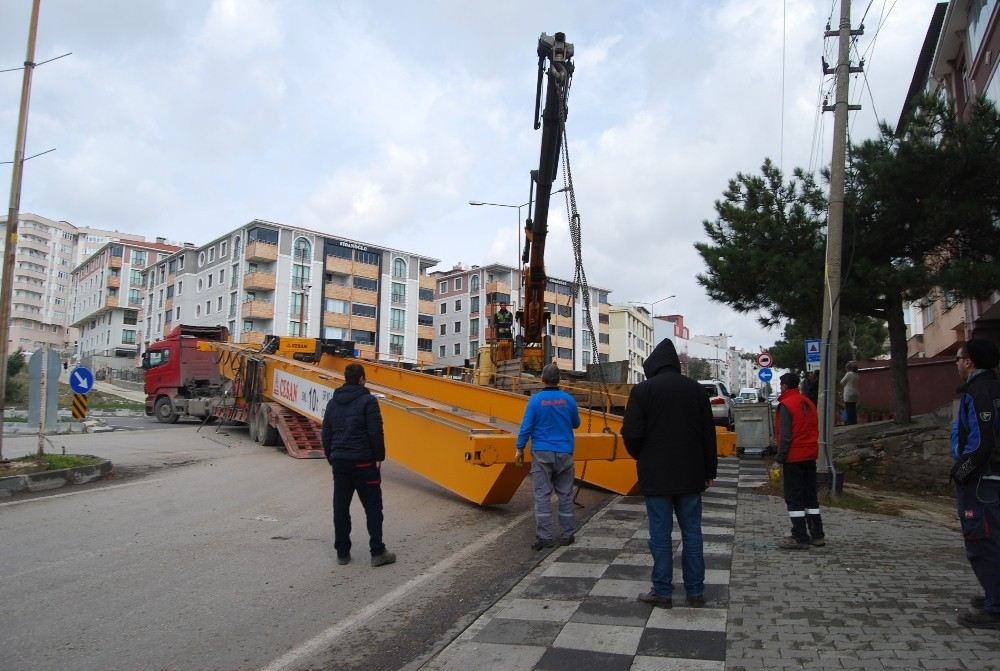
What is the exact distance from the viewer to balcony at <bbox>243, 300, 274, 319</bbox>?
53438mm

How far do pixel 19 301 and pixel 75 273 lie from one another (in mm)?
18696

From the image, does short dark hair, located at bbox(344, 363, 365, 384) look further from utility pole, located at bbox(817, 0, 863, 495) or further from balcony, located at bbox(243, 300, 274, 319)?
balcony, located at bbox(243, 300, 274, 319)

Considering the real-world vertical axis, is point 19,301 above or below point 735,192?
Result: above

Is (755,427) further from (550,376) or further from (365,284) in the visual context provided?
(365,284)

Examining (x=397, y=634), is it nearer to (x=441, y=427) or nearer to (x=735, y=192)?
(x=441, y=427)

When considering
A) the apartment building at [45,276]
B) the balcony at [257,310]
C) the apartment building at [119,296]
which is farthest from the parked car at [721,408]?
the apartment building at [45,276]

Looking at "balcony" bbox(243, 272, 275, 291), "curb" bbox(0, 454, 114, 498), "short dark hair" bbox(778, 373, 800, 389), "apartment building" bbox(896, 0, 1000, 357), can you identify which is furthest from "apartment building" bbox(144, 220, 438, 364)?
"short dark hair" bbox(778, 373, 800, 389)

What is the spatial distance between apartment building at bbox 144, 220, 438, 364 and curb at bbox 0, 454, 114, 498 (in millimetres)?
39973

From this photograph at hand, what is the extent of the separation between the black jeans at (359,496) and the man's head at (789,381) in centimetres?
407

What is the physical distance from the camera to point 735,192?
14.3m

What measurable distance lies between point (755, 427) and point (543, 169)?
770cm

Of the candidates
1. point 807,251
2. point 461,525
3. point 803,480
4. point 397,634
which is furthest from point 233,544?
point 807,251

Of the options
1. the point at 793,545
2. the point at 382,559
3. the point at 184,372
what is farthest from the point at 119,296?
the point at 793,545

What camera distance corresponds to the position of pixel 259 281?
5347 cm
